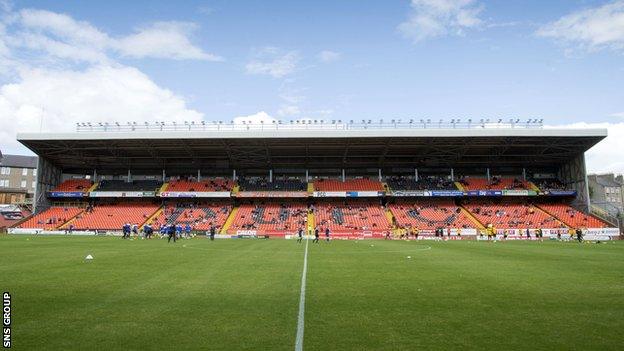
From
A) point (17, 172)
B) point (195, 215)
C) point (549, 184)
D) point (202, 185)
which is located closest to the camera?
point (195, 215)

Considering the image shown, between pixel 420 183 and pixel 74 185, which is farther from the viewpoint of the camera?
pixel 74 185

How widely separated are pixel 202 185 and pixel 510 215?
4148cm

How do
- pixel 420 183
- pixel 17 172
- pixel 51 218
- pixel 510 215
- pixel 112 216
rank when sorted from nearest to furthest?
pixel 510 215, pixel 51 218, pixel 112 216, pixel 420 183, pixel 17 172

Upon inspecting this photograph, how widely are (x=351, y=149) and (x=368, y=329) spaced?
51.7 m

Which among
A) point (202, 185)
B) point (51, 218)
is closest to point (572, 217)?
point (202, 185)

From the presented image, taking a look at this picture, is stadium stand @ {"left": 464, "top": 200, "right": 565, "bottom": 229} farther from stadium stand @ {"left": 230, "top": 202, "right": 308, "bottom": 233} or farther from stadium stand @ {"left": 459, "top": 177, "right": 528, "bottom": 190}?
stadium stand @ {"left": 230, "top": 202, "right": 308, "bottom": 233}

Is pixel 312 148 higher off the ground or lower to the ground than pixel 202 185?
higher

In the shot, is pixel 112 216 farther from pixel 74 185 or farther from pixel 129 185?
pixel 74 185

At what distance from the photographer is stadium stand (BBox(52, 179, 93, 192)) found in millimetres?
61438

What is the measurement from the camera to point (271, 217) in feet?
186

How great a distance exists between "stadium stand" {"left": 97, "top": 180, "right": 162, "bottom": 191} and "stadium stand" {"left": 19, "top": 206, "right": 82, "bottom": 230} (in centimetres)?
462

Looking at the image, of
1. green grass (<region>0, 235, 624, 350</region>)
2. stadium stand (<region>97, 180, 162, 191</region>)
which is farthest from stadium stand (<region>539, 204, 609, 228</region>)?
stadium stand (<region>97, 180, 162, 191</region>)

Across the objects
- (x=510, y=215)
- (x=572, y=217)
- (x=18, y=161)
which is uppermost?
(x=18, y=161)

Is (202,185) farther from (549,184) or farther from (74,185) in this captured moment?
(549,184)
